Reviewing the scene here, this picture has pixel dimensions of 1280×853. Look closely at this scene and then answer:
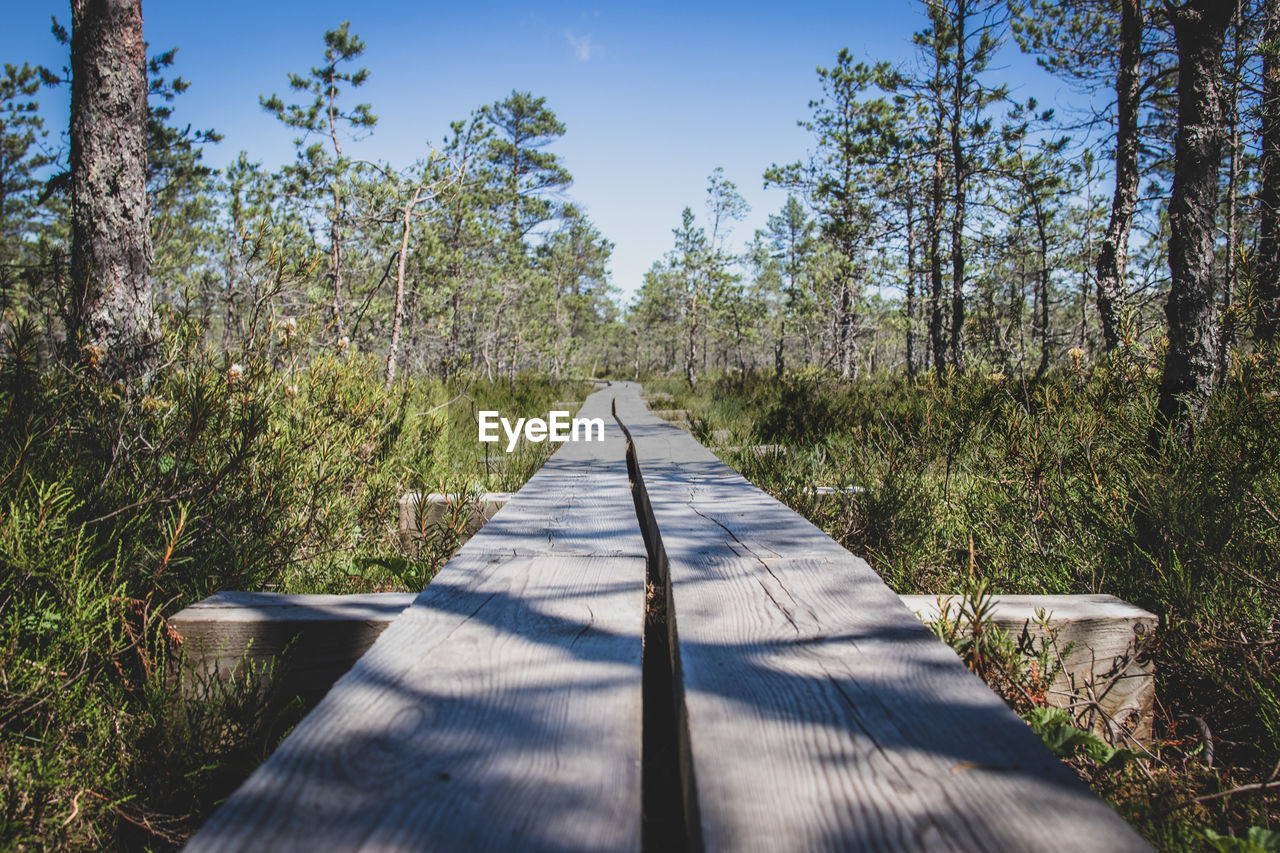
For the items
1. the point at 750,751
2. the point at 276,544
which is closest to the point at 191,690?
the point at 276,544

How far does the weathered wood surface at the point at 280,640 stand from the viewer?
5.20 feet

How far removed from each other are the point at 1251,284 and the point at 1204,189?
1.40 metres

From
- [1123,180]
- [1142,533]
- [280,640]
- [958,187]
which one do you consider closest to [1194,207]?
[1142,533]

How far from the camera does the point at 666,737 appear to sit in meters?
1.28

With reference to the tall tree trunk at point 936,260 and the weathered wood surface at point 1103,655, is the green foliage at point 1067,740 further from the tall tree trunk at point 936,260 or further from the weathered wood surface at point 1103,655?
the tall tree trunk at point 936,260

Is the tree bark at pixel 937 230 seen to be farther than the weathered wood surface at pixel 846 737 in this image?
Yes

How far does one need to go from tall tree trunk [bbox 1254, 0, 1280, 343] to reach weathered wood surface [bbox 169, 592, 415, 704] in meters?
6.46

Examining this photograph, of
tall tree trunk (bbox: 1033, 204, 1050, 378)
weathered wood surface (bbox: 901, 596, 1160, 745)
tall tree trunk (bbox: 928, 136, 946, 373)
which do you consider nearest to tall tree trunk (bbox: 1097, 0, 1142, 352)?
tall tree trunk (bbox: 1033, 204, 1050, 378)

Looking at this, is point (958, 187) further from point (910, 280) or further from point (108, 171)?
point (108, 171)

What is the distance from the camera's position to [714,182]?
19.3m

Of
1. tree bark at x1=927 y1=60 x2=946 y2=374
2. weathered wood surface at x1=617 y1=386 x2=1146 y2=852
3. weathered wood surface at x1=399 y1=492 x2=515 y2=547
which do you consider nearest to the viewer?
weathered wood surface at x1=617 y1=386 x2=1146 y2=852

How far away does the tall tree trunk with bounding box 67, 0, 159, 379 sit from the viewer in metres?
2.98

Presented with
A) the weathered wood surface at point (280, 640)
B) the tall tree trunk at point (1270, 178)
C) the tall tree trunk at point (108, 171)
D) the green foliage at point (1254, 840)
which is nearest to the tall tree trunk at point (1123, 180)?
the tall tree trunk at point (1270, 178)

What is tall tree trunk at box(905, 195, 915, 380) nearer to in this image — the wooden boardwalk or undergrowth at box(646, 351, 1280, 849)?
undergrowth at box(646, 351, 1280, 849)
